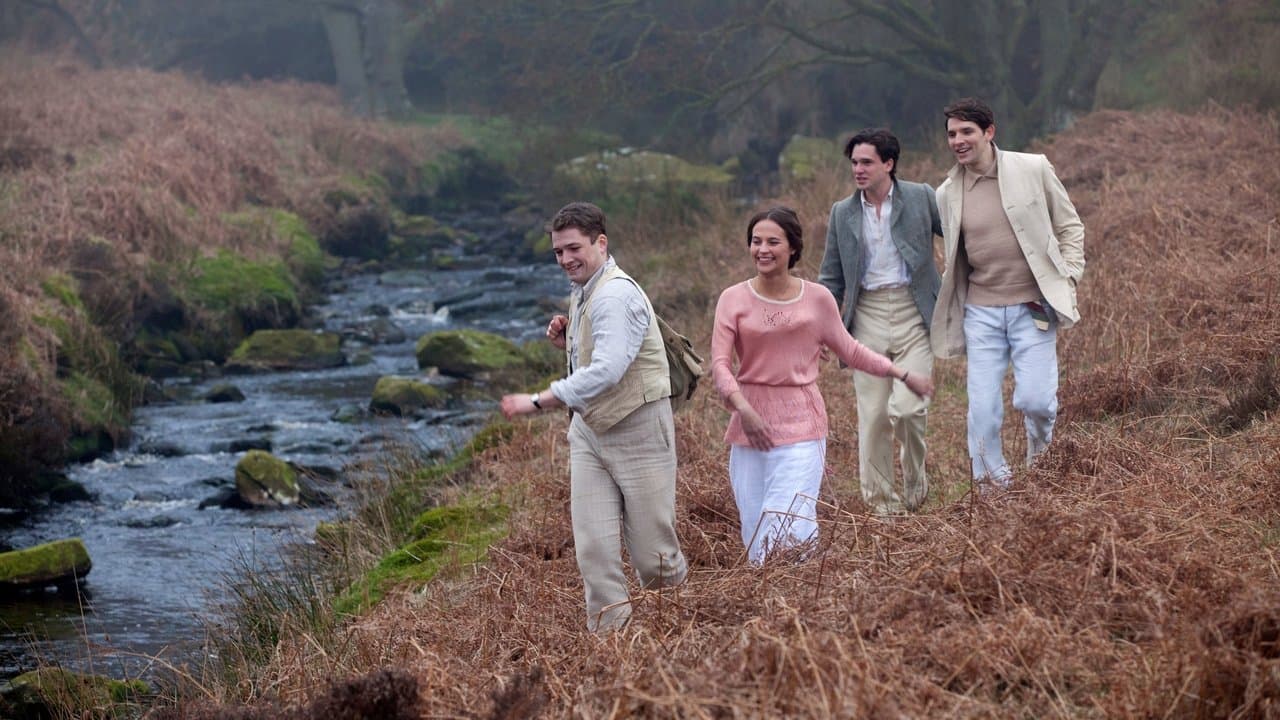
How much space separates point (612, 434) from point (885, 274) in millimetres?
2209

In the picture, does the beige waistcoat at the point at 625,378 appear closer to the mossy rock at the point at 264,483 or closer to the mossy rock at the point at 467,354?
the mossy rock at the point at 264,483

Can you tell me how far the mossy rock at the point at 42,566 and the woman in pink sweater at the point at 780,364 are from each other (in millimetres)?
5863

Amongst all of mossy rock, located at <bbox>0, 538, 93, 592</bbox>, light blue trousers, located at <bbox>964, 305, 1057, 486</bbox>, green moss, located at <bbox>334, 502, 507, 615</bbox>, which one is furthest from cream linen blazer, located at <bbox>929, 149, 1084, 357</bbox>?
mossy rock, located at <bbox>0, 538, 93, 592</bbox>

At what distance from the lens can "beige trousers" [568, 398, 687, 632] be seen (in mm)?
5359

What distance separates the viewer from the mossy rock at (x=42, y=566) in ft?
31.3

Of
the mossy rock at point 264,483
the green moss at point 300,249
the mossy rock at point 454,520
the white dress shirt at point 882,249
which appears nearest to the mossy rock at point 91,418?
the mossy rock at point 264,483

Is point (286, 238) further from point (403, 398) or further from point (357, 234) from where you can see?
point (403, 398)

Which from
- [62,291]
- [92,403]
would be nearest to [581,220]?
[92,403]

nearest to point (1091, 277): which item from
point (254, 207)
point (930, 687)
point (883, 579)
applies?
point (883, 579)

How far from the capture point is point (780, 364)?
5754mm

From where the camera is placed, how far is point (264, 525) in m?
11.0

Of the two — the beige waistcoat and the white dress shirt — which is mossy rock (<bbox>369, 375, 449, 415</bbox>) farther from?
the beige waistcoat

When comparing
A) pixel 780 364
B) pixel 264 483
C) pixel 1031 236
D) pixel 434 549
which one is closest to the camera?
pixel 780 364

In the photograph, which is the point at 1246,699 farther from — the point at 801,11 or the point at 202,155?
the point at 801,11
